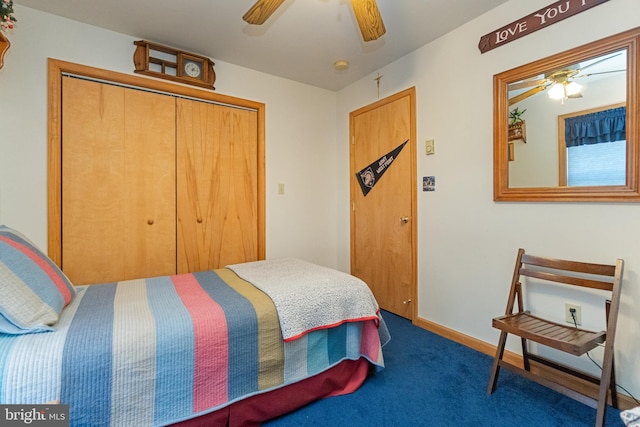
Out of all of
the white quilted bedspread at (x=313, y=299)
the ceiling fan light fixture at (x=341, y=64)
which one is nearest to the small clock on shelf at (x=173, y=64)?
the ceiling fan light fixture at (x=341, y=64)

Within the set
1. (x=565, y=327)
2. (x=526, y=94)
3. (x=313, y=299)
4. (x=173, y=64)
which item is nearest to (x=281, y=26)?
(x=173, y=64)

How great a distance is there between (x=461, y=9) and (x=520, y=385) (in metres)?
2.45

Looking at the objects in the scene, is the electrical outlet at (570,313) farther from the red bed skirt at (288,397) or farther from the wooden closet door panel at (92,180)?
the wooden closet door panel at (92,180)

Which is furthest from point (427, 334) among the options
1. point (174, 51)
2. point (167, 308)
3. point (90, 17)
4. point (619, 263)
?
point (90, 17)

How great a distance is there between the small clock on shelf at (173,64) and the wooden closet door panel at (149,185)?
19 cm

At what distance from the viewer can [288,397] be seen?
151 centimetres

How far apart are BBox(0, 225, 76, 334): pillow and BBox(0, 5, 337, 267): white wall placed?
2.57 ft

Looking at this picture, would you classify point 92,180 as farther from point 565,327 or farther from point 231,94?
point 565,327

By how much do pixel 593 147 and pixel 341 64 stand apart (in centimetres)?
204

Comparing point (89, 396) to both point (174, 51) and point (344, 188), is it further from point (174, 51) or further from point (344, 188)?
point (344, 188)

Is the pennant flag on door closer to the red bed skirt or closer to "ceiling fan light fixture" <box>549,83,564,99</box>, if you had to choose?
Result: "ceiling fan light fixture" <box>549,83,564,99</box>

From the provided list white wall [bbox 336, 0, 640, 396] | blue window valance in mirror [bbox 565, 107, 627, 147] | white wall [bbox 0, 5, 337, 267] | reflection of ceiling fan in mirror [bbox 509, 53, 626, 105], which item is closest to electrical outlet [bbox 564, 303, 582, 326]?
white wall [bbox 336, 0, 640, 396]

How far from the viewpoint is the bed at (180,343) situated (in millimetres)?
1061
